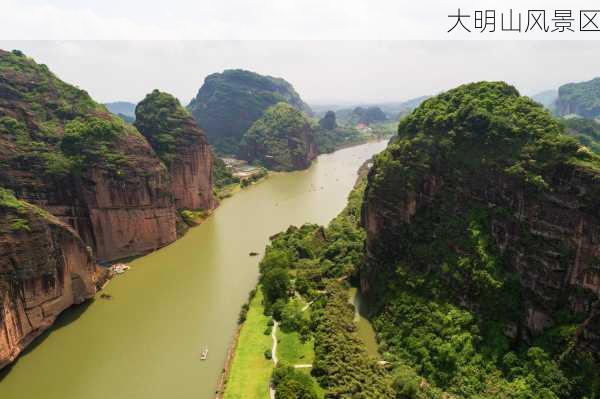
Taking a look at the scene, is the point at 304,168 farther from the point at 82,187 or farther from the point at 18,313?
the point at 18,313

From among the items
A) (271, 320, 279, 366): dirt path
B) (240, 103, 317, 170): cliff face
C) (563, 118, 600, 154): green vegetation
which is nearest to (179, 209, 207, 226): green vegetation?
(271, 320, 279, 366): dirt path

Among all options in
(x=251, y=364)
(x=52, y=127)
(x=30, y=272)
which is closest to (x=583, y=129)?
(x=251, y=364)

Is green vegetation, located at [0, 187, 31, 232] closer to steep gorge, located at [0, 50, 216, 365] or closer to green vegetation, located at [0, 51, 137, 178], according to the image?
steep gorge, located at [0, 50, 216, 365]

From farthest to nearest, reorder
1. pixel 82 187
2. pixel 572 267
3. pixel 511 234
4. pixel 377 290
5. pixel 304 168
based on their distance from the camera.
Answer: pixel 304 168 < pixel 82 187 < pixel 377 290 < pixel 511 234 < pixel 572 267

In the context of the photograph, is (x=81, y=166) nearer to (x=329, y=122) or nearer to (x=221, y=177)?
(x=221, y=177)

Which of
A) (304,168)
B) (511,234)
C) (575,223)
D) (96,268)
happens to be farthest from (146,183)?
(304,168)

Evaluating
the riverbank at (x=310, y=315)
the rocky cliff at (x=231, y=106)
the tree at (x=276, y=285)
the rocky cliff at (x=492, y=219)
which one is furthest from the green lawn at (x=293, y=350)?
the rocky cliff at (x=231, y=106)
